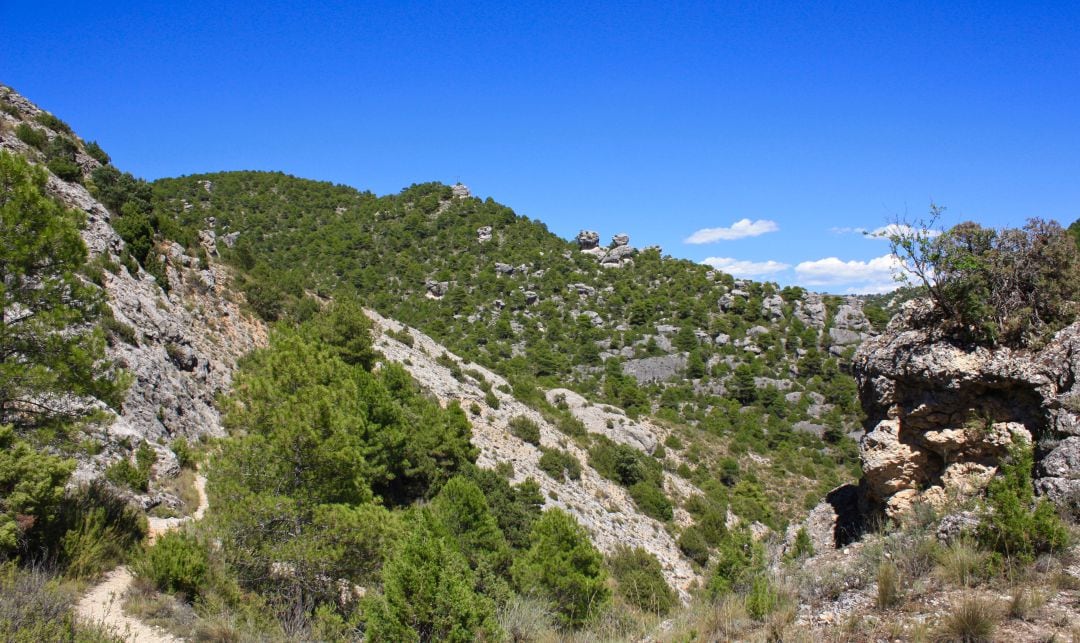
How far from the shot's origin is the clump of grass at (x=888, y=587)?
5.34 meters

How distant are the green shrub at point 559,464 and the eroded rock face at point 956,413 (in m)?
13.9

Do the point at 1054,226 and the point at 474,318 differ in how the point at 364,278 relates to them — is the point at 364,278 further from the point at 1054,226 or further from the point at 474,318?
the point at 1054,226

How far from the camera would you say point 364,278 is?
5022 centimetres

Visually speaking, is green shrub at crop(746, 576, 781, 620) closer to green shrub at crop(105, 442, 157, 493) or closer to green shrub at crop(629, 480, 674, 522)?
green shrub at crop(105, 442, 157, 493)

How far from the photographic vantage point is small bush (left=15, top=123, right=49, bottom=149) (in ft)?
70.8

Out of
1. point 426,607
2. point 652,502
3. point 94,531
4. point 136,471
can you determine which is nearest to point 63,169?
point 136,471

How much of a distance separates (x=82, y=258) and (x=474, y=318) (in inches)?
1528

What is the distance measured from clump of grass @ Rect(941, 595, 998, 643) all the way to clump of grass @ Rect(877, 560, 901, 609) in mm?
762

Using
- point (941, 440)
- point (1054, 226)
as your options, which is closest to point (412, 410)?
point (941, 440)

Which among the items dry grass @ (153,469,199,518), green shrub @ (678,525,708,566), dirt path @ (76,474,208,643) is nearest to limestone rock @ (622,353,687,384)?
green shrub @ (678,525,708,566)

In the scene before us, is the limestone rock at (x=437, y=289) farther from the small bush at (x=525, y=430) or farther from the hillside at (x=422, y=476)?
the small bush at (x=525, y=430)

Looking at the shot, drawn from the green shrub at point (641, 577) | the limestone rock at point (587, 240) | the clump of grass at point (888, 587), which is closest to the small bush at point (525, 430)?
the green shrub at point (641, 577)

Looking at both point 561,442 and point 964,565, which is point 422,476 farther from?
point 964,565

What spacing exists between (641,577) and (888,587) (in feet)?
40.7
